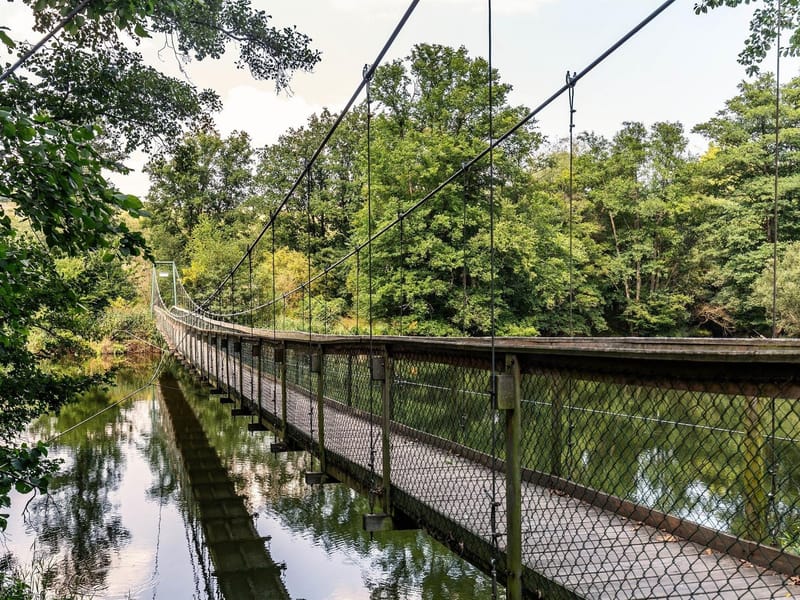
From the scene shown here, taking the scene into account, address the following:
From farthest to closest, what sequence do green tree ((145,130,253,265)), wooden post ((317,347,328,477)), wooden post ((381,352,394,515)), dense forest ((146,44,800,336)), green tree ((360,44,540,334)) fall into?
green tree ((145,130,253,265))
green tree ((360,44,540,334))
dense forest ((146,44,800,336))
wooden post ((317,347,328,477))
wooden post ((381,352,394,515))

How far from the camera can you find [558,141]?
63.6ft

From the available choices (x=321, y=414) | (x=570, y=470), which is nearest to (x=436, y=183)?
(x=321, y=414)

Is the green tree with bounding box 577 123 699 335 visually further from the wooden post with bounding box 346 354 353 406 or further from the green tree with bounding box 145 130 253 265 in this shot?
the green tree with bounding box 145 130 253 265

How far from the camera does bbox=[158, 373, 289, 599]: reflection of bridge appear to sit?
5530mm

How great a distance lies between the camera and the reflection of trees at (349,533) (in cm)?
538

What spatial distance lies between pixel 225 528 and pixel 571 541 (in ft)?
18.6

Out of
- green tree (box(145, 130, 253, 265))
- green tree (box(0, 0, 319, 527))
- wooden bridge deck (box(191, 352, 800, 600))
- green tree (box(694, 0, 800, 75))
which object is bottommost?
wooden bridge deck (box(191, 352, 800, 600))

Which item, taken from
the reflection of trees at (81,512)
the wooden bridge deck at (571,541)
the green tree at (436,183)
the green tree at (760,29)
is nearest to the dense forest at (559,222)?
the green tree at (436,183)

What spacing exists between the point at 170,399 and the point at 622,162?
35.7 ft

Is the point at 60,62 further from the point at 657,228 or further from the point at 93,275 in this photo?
the point at 657,228

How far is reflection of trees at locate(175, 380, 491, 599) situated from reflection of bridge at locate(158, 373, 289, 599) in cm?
33

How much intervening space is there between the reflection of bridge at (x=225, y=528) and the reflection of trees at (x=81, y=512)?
0.81 meters

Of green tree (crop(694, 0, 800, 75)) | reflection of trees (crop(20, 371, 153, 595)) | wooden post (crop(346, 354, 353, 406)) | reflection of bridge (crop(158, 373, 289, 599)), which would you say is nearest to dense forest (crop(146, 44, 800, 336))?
reflection of bridge (crop(158, 373, 289, 599))

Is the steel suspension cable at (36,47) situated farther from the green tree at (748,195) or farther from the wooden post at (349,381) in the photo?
the green tree at (748,195)
